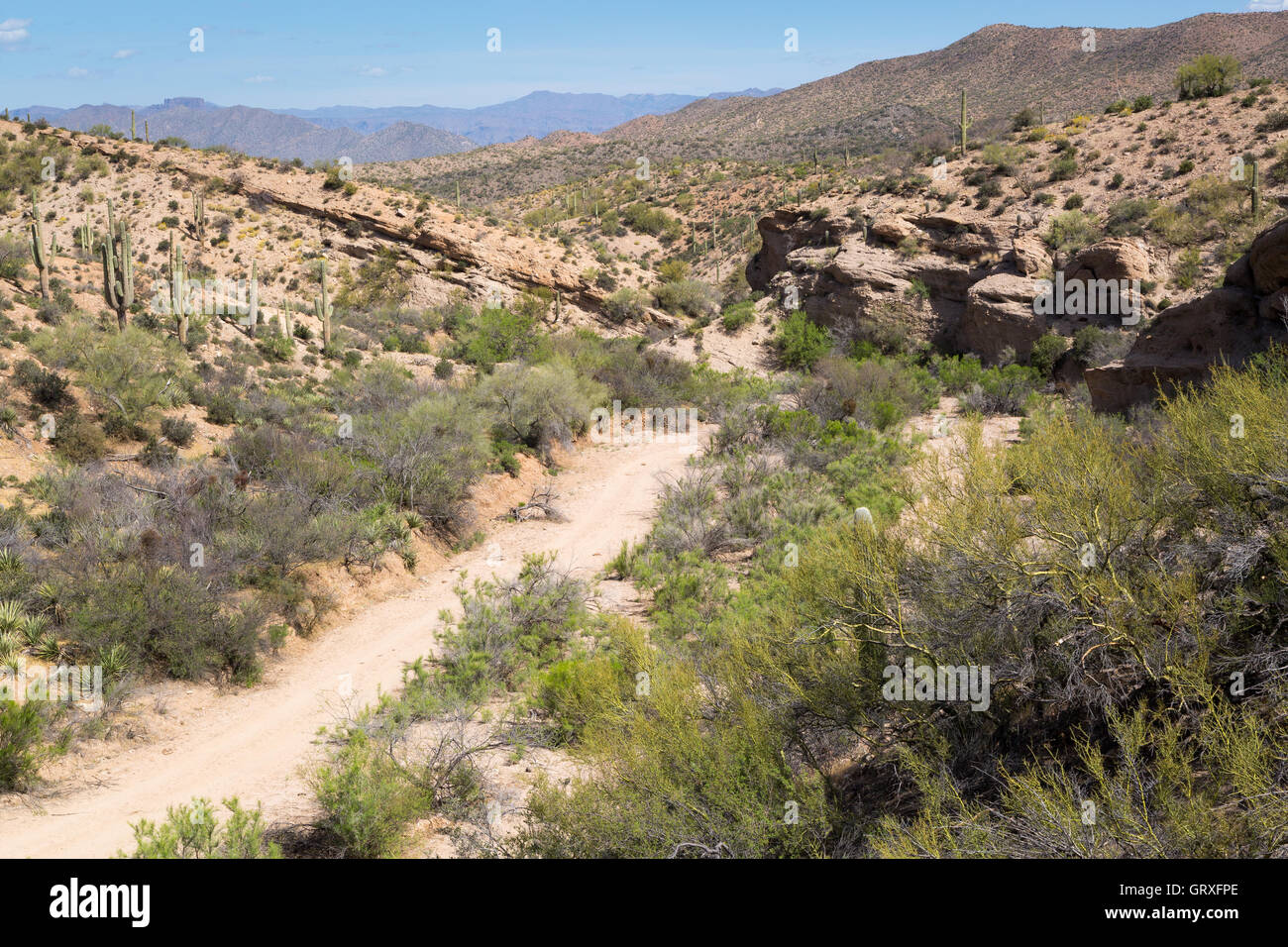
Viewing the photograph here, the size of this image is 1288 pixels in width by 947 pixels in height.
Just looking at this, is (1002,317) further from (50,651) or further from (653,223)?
(653,223)

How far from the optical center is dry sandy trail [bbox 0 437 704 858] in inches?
234

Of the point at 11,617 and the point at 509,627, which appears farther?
the point at 509,627

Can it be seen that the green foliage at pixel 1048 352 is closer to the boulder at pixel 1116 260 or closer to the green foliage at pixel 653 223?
the boulder at pixel 1116 260

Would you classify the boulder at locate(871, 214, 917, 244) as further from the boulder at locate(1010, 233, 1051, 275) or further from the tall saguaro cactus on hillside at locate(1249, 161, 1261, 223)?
the tall saguaro cactus on hillside at locate(1249, 161, 1261, 223)

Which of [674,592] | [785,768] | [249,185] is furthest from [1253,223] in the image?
[249,185]

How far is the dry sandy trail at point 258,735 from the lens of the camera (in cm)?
594

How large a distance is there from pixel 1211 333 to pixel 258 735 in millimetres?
14772

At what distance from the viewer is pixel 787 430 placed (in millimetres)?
16953

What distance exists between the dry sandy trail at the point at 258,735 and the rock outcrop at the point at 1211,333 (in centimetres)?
958

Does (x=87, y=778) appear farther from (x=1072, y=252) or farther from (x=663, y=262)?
(x=663, y=262)

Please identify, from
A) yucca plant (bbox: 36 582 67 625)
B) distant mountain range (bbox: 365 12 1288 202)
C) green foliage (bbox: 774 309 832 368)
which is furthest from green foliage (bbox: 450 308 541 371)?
distant mountain range (bbox: 365 12 1288 202)

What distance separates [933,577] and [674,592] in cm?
531

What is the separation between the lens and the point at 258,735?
297 inches

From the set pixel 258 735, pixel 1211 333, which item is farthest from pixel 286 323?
pixel 1211 333
